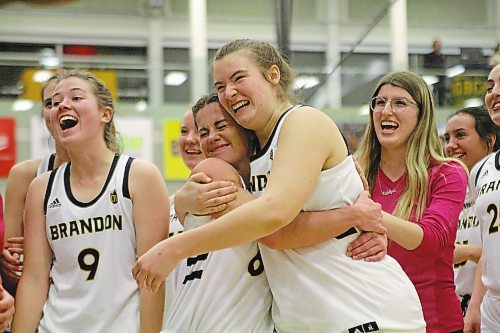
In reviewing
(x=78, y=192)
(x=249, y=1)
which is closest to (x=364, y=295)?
(x=78, y=192)

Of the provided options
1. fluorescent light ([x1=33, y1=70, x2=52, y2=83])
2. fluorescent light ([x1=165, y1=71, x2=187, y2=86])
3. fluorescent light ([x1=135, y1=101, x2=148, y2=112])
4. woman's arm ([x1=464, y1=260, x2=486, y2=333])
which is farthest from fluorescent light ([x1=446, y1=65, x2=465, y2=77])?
woman's arm ([x1=464, y1=260, x2=486, y2=333])

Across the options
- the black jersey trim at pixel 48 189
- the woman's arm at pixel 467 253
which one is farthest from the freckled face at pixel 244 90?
the woman's arm at pixel 467 253

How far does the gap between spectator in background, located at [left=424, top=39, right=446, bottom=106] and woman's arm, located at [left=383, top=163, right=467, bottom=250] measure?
599 cm

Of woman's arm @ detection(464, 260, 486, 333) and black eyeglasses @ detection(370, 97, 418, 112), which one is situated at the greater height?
black eyeglasses @ detection(370, 97, 418, 112)

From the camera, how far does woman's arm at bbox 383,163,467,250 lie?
117 inches

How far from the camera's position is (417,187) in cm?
331

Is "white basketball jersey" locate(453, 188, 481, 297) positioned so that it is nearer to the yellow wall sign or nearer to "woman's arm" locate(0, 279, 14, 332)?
"woman's arm" locate(0, 279, 14, 332)

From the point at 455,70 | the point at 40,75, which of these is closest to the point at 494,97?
the point at 455,70

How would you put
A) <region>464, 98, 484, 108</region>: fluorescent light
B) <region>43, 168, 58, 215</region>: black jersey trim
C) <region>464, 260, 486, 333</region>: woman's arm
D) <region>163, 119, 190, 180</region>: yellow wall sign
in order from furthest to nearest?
1. <region>163, 119, 190, 180</region>: yellow wall sign
2. <region>464, 98, 484, 108</region>: fluorescent light
3. <region>464, 260, 486, 333</region>: woman's arm
4. <region>43, 168, 58, 215</region>: black jersey trim

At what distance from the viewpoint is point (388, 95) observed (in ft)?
11.4

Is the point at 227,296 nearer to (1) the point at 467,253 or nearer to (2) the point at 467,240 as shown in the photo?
(1) the point at 467,253

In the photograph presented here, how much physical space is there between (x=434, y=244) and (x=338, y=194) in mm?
720

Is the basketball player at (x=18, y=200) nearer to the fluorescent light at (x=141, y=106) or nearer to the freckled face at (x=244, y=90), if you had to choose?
the freckled face at (x=244, y=90)

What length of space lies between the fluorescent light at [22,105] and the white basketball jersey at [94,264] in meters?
6.69
